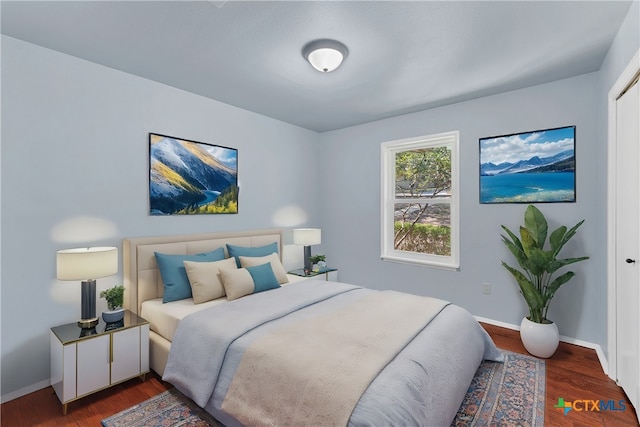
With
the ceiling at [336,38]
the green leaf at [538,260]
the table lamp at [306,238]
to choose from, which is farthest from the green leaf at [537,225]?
the table lamp at [306,238]

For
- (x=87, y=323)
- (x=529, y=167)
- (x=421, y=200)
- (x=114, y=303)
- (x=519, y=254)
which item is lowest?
(x=87, y=323)

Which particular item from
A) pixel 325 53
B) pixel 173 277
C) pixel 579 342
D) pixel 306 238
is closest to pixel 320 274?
pixel 306 238

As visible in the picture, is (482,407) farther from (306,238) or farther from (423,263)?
(306,238)

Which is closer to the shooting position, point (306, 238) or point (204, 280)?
point (204, 280)

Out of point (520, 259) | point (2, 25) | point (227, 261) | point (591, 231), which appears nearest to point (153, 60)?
point (2, 25)

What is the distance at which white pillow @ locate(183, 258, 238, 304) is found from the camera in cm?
258

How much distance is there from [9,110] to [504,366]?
4.15m

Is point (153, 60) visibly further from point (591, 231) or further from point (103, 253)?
point (591, 231)

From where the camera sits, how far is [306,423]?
1382 mm

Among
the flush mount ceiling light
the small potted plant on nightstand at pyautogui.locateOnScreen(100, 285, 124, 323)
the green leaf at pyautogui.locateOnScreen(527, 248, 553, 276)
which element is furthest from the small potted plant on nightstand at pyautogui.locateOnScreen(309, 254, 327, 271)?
the flush mount ceiling light

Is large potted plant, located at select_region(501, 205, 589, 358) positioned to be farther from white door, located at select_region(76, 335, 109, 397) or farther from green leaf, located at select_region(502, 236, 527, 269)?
white door, located at select_region(76, 335, 109, 397)

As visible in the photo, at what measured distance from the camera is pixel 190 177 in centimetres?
316

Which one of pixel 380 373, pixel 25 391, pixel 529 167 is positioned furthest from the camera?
pixel 529 167

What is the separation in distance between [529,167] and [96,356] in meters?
4.01
